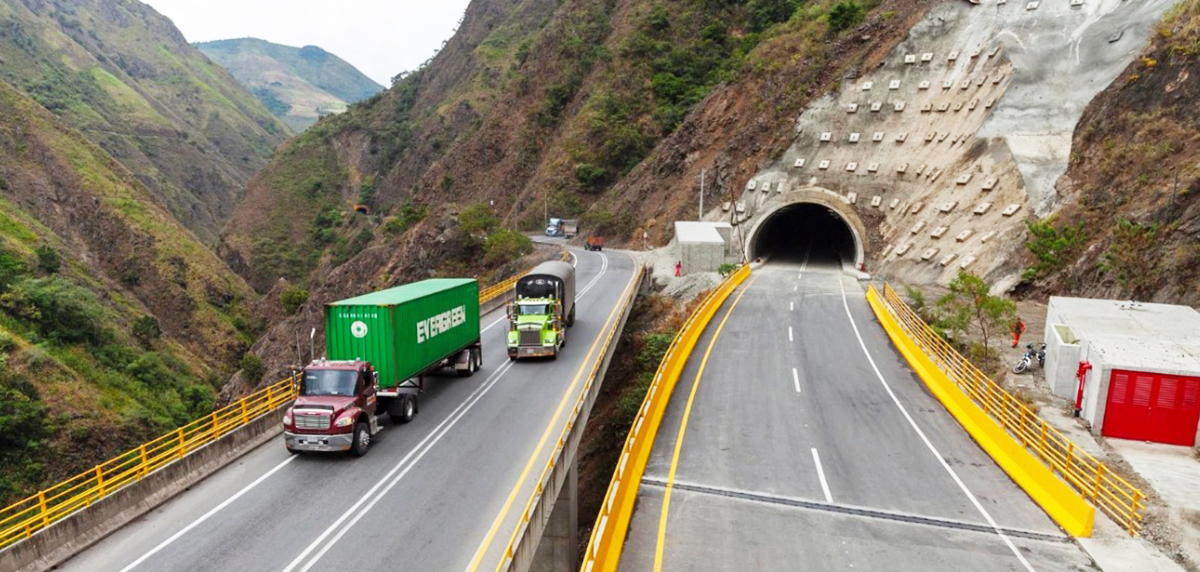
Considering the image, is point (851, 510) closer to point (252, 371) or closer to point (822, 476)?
point (822, 476)

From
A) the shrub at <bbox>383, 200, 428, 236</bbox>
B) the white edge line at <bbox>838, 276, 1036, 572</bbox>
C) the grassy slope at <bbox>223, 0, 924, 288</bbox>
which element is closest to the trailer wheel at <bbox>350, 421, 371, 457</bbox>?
the white edge line at <bbox>838, 276, 1036, 572</bbox>

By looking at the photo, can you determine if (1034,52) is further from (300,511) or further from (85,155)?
(85,155)

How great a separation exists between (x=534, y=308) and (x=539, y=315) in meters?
0.36

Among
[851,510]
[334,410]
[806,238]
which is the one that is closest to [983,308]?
[851,510]

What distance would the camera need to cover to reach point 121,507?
1268 centimetres

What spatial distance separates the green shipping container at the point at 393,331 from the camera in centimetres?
1709

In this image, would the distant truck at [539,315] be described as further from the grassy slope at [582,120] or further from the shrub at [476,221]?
the shrub at [476,221]

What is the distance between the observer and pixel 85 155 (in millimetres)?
76875

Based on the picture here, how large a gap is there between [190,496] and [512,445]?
7.37m

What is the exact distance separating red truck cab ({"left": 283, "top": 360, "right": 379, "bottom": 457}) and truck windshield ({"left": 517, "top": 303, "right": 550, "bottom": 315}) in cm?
898

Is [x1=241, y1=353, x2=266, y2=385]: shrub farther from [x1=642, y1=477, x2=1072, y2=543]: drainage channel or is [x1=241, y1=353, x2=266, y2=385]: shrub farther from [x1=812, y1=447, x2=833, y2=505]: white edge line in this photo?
[x1=812, y1=447, x2=833, y2=505]: white edge line

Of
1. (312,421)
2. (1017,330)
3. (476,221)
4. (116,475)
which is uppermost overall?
(476,221)

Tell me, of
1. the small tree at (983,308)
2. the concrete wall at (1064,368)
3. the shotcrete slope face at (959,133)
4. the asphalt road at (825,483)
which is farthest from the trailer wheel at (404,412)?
the shotcrete slope face at (959,133)

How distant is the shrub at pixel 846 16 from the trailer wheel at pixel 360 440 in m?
56.4
